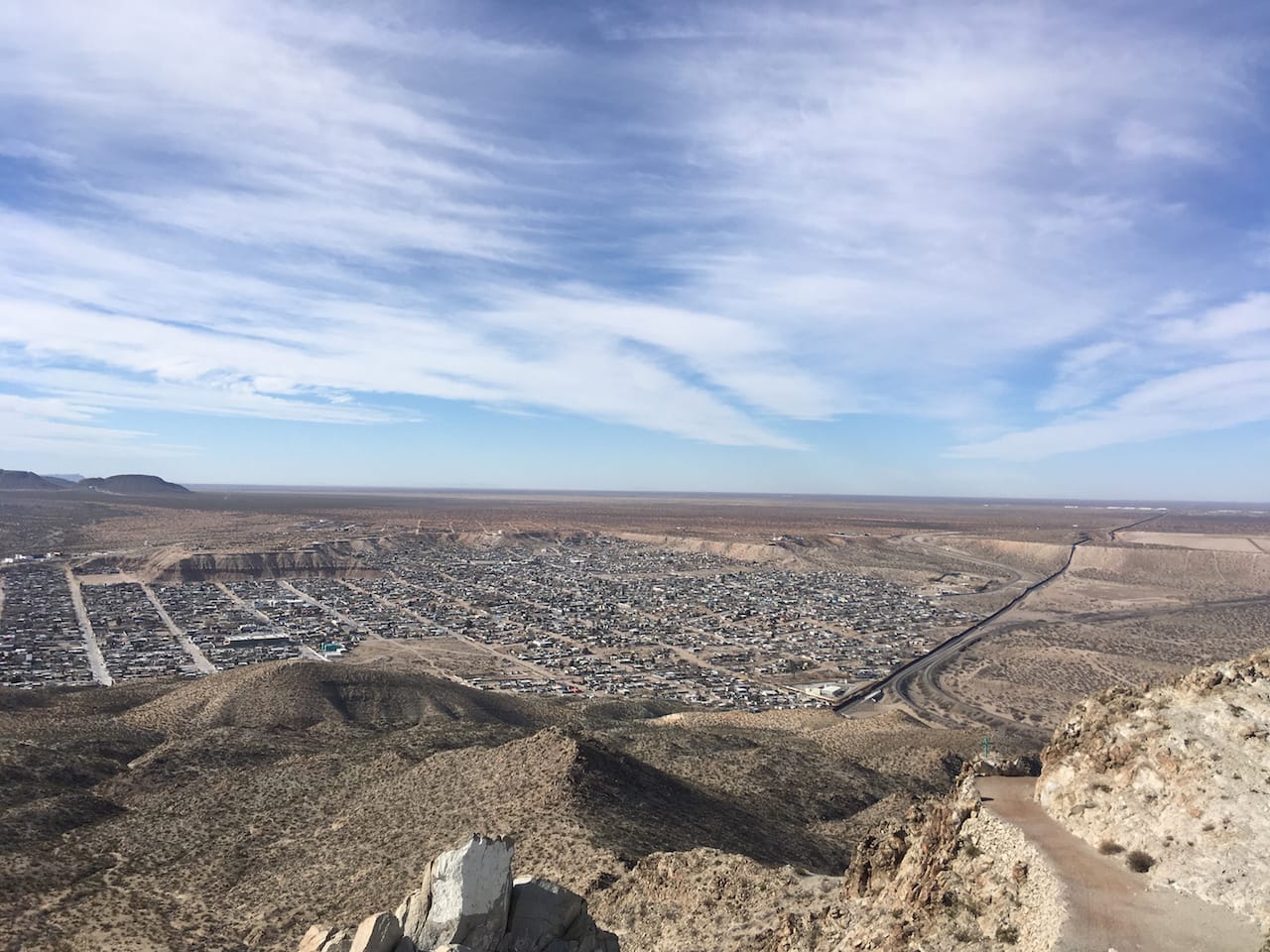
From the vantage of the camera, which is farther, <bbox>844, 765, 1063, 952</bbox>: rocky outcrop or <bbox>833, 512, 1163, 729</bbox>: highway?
<bbox>833, 512, 1163, 729</bbox>: highway

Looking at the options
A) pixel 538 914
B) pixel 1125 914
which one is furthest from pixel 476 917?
pixel 1125 914

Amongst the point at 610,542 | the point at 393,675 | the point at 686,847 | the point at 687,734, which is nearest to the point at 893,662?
the point at 687,734

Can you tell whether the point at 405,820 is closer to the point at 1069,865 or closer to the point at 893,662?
the point at 1069,865

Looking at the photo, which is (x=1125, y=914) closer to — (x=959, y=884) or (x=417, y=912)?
(x=959, y=884)

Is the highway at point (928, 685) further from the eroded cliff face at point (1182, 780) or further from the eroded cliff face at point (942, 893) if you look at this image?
the eroded cliff face at point (942, 893)

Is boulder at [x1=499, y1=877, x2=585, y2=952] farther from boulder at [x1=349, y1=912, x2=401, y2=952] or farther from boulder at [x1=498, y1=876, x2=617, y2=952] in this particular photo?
boulder at [x1=349, y1=912, x2=401, y2=952]

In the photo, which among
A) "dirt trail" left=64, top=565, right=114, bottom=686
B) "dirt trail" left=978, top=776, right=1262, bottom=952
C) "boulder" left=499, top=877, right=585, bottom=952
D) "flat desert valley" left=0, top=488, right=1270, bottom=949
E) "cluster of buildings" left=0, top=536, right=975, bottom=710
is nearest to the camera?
"dirt trail" left=978, top=776, right=1262, bottom=952

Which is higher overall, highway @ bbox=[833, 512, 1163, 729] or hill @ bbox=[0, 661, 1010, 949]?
hill @ bbox=[0, 661, 1010, 949]

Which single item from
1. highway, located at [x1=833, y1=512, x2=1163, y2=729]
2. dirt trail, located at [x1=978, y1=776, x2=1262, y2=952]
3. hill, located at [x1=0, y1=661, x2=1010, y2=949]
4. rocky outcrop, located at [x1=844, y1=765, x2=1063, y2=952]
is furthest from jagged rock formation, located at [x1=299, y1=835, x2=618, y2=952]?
highway, located at [x1=833, y1=512, x2=1163, y2=729]
